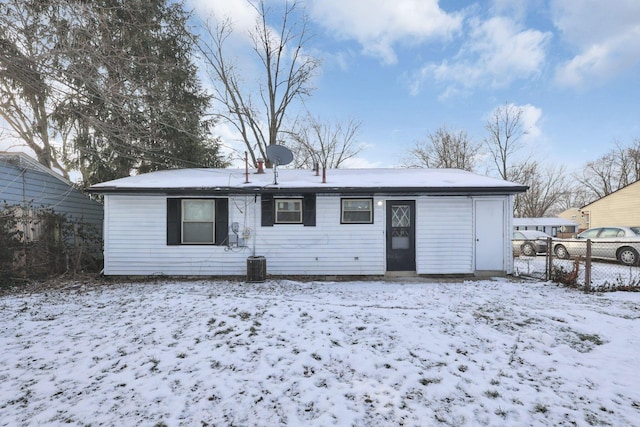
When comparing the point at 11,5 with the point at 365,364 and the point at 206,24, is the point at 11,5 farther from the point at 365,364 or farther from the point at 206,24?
the point at 206,24

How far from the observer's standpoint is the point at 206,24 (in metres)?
16.8

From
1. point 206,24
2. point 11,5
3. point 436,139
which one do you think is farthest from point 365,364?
point 436,139

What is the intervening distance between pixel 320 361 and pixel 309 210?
496 cm

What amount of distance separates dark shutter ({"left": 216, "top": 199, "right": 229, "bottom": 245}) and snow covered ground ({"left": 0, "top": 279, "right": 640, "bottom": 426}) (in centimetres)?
249

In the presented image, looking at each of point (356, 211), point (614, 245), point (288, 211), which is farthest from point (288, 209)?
point (614, 245)

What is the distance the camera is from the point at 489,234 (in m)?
7.74

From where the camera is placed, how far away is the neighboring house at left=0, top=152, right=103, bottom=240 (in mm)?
8141

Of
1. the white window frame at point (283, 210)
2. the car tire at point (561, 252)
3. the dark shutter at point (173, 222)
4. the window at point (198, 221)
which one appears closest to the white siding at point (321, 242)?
the white window frame at point (283, 210)

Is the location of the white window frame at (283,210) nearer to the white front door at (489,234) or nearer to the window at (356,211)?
the window at (356,211)

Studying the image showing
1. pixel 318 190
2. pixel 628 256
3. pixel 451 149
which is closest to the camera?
pixel 318 190

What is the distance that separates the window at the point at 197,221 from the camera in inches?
303

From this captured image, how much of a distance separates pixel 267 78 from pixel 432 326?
18581 millimetres

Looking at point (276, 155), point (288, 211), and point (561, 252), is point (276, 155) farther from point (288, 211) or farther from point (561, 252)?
point (561, 252)

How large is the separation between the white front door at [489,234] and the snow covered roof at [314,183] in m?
0.53
